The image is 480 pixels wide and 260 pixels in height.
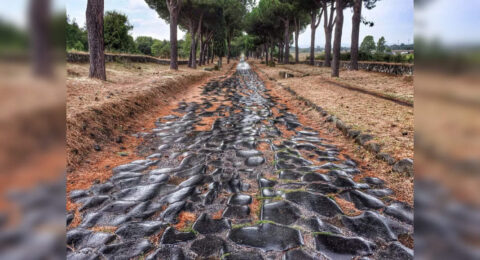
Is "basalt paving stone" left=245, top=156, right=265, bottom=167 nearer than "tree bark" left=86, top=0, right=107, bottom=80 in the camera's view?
Yes

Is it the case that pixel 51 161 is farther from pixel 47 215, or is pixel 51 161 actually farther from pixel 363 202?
pixel 363 202

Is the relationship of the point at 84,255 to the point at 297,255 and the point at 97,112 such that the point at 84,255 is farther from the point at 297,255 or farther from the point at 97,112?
the point at 97,112

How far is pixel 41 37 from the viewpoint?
2.15 ft

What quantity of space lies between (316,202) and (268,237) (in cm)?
89

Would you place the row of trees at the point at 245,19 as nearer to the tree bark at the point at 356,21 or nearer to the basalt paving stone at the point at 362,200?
the tree bark at the point at 356,21

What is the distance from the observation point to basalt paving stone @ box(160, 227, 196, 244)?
8.45 feet

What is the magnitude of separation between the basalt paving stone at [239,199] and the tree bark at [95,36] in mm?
9924

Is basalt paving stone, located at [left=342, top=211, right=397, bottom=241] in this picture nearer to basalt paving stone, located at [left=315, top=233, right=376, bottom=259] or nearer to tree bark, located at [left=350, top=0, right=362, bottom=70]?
basalt paving stone, located at [left=315, top=233, right=376, bottom=259]

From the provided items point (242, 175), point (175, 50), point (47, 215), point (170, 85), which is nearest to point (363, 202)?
point (242, 175)

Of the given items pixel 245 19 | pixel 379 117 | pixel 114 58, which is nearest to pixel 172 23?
pixel 114 58

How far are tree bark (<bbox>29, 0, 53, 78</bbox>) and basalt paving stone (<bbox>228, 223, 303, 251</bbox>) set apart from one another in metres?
2.27

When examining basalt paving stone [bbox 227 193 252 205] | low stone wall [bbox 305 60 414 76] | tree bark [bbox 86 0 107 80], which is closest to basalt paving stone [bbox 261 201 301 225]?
basalt paving stone [bbox 227 193 252 205]

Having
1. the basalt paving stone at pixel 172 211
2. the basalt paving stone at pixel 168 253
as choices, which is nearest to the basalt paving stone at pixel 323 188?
the basalt paving stone at pixel 172 211

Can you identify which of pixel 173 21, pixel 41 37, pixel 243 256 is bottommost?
pixel 243 256
